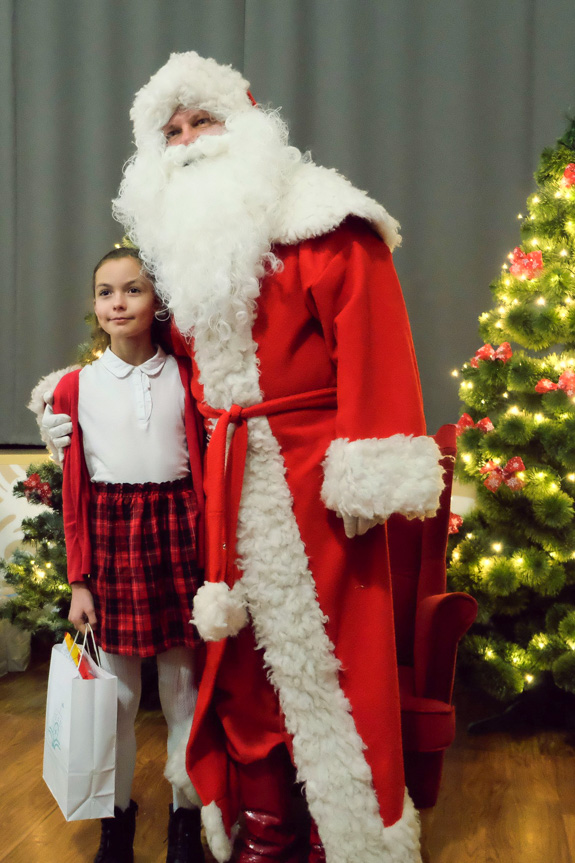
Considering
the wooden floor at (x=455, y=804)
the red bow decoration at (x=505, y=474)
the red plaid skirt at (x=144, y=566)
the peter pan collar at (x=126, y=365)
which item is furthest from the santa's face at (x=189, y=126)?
the wooden floor at (x=455, y=804)

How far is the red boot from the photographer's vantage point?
55.1 inches

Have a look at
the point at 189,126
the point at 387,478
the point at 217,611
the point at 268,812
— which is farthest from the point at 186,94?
the point at 268,812

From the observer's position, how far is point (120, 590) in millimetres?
1411

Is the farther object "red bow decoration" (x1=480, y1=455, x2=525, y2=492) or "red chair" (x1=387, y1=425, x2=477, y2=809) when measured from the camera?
"red bow decoration" (x1=480, y1=455, x2=525, y2=492)

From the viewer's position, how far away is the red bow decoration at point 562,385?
77.8 inches

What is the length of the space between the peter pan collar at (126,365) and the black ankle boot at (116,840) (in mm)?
931

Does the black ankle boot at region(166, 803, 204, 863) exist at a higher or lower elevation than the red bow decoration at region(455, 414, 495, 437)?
lower

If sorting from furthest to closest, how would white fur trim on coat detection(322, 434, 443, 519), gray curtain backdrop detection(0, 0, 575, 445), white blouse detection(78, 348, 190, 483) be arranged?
1. gray curtain backdrop detection(0, 0, 575, 445)
2. white blouse detection(78, 348, 190, 483)
3. white fur trim on coat detection(322, 434, 443, 519)

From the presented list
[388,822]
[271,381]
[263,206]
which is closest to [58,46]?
[263,206]

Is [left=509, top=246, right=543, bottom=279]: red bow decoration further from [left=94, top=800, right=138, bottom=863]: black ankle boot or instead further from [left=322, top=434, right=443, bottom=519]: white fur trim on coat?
[left=94, top=800, right=138, bottom=863]: black ankle boot

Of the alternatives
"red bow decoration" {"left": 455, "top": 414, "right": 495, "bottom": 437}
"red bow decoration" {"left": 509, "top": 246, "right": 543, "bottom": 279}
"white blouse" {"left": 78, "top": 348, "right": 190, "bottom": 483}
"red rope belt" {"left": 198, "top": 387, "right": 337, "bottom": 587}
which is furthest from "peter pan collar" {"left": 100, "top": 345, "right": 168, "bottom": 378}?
"red bow decoration" {"left": 509, "top": 246, "right": 543, "bottom": 279}

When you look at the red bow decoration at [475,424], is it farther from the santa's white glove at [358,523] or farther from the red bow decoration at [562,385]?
the santa's white glove at [358,523]

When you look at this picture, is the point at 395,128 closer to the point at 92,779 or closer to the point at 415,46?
the point at 415,46

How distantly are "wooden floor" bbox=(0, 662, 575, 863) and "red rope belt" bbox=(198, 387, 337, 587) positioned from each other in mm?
731
